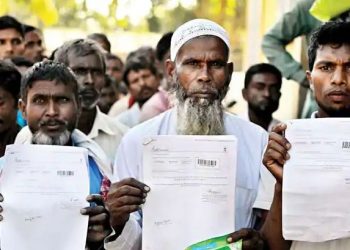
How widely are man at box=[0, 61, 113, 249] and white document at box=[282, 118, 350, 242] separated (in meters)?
0.94

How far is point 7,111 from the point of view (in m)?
4.02

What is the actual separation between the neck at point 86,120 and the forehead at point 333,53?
83.2 inches

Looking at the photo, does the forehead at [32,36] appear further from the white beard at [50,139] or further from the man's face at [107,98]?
the white beard at [50,139]

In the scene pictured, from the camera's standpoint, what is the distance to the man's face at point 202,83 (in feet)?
10.8

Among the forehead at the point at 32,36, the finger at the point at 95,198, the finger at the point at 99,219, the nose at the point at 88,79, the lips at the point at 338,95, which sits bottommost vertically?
the finger at the point at 99,219

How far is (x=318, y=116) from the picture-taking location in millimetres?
3039

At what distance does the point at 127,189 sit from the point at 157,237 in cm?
23

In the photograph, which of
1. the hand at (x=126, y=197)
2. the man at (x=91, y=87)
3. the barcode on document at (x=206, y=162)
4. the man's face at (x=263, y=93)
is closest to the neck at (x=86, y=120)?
the man at (x=91, y=87)

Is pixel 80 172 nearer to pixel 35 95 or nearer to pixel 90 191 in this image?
pixel 90 191

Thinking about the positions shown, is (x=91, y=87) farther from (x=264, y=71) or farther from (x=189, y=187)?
(x=189, y=187)

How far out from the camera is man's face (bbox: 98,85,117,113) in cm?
687

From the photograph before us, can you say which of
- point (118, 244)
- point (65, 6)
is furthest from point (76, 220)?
point (65, 6)

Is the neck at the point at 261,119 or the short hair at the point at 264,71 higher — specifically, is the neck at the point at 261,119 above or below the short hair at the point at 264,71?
below

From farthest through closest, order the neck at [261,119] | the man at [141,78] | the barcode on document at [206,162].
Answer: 1. the man at [141,78]
2. the neck at [261,119]
3. the barcode on document at [206,162]
